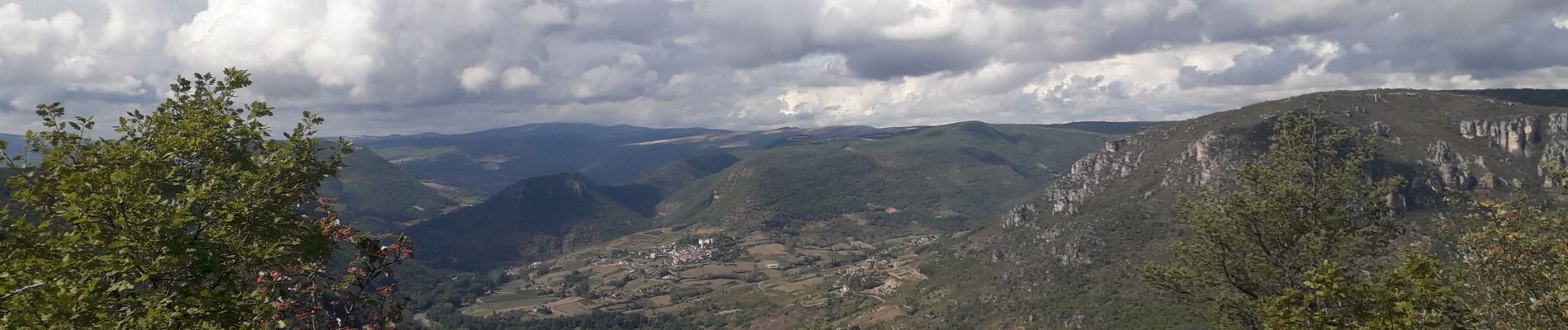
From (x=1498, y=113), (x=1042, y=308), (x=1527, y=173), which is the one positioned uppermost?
(x=1498, y=113)

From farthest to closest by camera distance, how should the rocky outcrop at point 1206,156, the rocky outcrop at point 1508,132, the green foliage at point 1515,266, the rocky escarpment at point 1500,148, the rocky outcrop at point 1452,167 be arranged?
the rocky outcrop at point 1206,156 < the rocky outcrop at point 1508,132 < the rocky outcrop at point 1452,167 < the rocky escarpment at point 1500,148 < the green foliage at point 1515,266

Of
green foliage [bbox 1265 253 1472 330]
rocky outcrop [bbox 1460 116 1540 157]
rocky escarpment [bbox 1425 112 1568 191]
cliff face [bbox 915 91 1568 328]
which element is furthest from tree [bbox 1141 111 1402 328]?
rocky outcrop [bbox 1460 116 1540 157]

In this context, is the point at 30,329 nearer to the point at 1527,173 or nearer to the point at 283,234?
the point at 283,234

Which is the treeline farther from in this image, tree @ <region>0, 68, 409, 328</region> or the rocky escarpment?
the rocky escarpment

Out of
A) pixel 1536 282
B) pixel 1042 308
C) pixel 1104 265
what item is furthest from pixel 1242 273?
pixel 1104 265

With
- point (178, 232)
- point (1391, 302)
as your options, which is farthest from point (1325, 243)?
point (178, 232)

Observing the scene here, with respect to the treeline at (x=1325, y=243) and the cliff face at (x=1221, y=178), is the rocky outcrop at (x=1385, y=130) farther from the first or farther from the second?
the treeline at (x=1325, y=243)

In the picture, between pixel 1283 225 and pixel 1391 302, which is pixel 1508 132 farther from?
pixel 1391 302

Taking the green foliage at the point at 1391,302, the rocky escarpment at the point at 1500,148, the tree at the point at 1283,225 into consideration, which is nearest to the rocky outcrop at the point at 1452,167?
the rocky escarpment at the point at 1500,148
